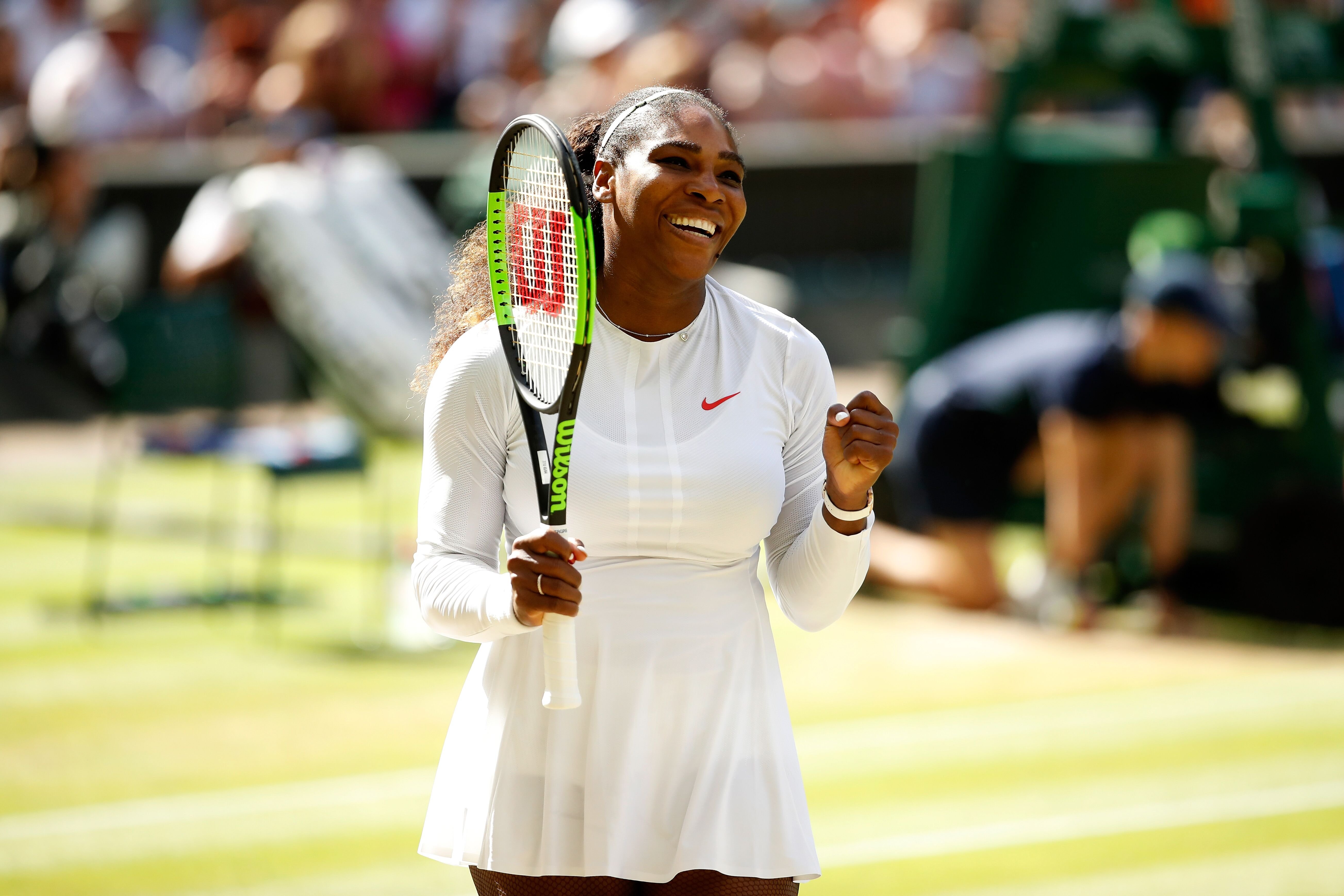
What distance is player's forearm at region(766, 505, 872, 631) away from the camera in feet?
9.20

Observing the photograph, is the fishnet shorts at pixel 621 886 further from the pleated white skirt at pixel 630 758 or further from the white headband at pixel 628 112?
the white headband at pixel 628 112

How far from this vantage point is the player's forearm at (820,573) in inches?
110

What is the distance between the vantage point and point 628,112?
9.60ft

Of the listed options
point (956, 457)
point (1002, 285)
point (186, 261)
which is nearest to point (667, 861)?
point (956, 457)

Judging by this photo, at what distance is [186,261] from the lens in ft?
32.4

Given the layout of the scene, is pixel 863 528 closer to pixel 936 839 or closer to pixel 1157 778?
pixel 936 839

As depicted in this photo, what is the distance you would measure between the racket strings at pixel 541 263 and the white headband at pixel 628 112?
0.34ft

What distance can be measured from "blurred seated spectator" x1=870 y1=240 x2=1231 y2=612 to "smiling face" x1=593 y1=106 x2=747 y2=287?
17.7ft

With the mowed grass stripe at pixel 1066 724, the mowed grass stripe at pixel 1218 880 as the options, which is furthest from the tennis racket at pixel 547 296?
the mowed grass stripe at pixel 1066 724

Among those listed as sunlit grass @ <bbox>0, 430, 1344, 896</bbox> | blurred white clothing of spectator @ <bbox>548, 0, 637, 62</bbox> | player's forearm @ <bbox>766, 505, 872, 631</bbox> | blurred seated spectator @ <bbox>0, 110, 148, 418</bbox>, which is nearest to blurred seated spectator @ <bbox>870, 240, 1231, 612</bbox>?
sunlit grass @ <bbox>0, 430, 1344, 896</bbox>

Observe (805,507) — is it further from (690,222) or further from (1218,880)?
(1218,880)

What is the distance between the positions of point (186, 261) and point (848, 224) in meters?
7.23

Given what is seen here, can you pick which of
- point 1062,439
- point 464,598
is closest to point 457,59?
point 1062,439

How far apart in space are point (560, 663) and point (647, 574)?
24 cm
